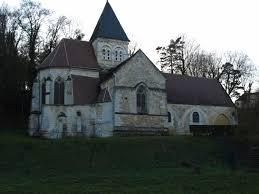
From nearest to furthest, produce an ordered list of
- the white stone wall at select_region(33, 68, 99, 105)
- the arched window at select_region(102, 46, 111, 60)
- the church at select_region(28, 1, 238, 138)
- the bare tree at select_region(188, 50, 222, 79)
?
the church at select_region(28, 1, 238, 138) < the white stone wall at select_region(33, 68, 99, 105) < the arched window at select_region(102, 46, 111, 60) < the bare tree at select_region(188, 50, 222, 79)

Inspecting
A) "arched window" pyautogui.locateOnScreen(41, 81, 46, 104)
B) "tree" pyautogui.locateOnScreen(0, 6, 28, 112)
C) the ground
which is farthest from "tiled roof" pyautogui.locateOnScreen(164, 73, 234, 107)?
"tree" pyautogui.locateOnScreen(0, 6, 28, 112)

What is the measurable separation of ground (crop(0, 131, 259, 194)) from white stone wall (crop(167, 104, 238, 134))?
25.2ft

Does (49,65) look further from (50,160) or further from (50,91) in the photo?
(50,160)

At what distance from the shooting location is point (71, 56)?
140ft

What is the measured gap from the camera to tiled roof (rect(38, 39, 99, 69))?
4172 cm

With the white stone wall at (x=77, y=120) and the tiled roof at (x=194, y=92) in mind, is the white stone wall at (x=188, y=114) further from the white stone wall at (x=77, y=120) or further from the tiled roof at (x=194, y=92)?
the white stone wall at (x=77, y=120)

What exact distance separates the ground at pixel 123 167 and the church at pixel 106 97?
5.52m

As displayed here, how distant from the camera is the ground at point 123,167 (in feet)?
54.6

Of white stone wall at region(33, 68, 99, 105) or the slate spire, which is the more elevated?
the slate spire

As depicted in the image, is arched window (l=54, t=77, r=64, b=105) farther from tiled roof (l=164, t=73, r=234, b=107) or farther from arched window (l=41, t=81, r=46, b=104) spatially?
tiled roof (l=164, t=73, r=234, b=107)

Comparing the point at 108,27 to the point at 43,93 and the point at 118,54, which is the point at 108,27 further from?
the point at 43,93

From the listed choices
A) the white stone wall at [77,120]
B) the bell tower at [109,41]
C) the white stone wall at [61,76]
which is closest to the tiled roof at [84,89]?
the white stone wall at [61,76]

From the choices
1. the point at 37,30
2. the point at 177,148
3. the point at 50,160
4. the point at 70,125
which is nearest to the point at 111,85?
the point at 70,125

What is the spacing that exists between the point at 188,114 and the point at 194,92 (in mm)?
3336
